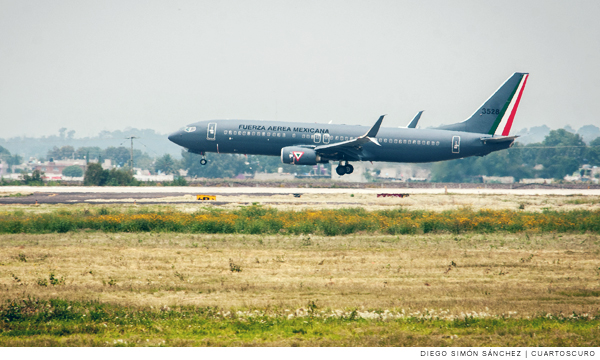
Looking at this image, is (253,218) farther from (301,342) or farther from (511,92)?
(511,92)

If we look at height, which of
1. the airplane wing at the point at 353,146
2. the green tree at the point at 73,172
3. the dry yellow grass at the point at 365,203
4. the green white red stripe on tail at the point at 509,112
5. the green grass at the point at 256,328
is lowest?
the green tree at the point at 73,172

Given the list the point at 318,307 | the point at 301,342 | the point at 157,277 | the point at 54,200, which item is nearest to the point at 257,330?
the point at 301,342

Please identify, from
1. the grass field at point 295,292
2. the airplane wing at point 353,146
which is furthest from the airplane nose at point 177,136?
the grass field at point 295,292

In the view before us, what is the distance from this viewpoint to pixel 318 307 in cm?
1309

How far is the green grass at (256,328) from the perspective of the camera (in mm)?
10570

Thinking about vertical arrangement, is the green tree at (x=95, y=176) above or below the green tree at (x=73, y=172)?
above

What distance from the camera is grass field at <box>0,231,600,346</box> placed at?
36.3 ft

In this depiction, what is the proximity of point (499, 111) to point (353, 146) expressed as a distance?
14261mm

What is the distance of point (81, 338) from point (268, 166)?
155m

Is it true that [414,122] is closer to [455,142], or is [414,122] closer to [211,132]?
[455,142]

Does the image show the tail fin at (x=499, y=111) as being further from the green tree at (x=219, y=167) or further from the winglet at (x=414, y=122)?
the green tree at (x=219, y=167)

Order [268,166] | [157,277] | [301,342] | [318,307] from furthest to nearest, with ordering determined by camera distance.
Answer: [268,166], [157,277], [318,307], [301,342]

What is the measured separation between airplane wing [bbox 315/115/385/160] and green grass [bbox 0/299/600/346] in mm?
34946

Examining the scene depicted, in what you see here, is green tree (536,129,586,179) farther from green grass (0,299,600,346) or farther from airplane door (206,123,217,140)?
green grass (0,299,600,346)
